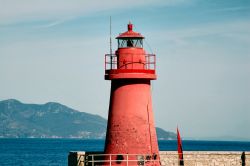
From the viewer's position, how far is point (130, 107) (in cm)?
2506

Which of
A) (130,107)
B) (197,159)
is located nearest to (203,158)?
(197,159)

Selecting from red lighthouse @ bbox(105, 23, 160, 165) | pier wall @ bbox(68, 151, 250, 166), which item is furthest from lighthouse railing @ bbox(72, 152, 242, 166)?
red lighthouse @ bbox(105, 23, 160, 165)

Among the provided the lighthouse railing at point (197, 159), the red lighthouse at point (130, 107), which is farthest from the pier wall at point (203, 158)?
the red lighthouse at point (130, 107)

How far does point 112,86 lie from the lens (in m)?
25.4

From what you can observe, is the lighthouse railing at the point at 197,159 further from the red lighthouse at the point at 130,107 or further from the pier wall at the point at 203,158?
the red lighthouse at the point at 130,107

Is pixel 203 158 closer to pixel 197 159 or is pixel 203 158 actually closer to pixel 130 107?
pixel 197 159

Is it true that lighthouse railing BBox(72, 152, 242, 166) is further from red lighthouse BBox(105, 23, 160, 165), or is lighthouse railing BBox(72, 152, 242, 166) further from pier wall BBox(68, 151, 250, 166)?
red lighthouse BBox(105, 23, 160, 165)

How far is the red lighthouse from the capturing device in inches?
978

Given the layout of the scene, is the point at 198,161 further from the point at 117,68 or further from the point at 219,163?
the point at 117,68

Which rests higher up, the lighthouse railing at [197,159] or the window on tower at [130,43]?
the window on tower at [130,43]

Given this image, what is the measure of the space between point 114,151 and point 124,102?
212 cm

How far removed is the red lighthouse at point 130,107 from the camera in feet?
81.5

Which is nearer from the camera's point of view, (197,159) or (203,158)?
(197,159)

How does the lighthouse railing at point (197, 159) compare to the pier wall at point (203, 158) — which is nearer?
the lighthouse railing at point (197, 159)
